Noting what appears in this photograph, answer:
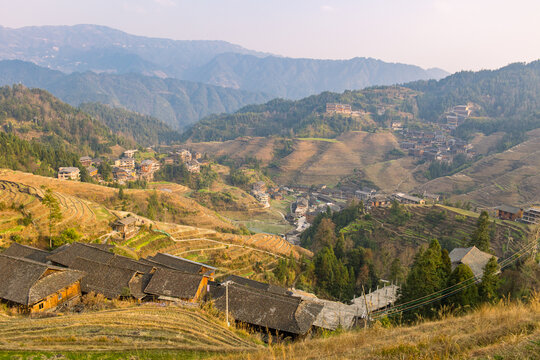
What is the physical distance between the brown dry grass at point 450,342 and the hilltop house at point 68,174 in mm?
48469

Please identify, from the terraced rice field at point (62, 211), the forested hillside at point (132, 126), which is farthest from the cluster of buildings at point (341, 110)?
the terraced rice field at point (62, 211)

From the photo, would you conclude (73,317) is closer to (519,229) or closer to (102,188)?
(102,188)

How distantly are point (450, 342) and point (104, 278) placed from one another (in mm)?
15547

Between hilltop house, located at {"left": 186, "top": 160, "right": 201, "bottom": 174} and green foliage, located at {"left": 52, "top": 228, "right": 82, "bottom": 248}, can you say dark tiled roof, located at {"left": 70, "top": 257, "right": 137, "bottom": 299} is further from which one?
hilltop house, located at {"left": 186, "top": 160, "right": 201, "bottom": 174}

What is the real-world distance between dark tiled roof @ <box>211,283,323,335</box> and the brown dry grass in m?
7.38

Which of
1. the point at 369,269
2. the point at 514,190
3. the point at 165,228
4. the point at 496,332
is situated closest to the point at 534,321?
the point at 496,332

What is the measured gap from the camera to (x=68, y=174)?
156 feet

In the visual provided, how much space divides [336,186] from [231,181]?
2337 cm

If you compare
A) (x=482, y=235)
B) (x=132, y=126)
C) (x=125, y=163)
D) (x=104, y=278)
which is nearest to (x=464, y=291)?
(x=482, y=235)

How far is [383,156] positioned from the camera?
90500mm

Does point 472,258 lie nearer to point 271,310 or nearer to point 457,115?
point 271,310

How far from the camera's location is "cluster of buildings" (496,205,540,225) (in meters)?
37.0

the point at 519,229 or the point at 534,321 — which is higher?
the point at 534,321

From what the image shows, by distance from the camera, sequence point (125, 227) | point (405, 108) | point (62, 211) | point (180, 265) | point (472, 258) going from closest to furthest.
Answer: point (180, 265) < point (472, 258) < point (62, 211) < point (125, 227) < point (405, 108)
